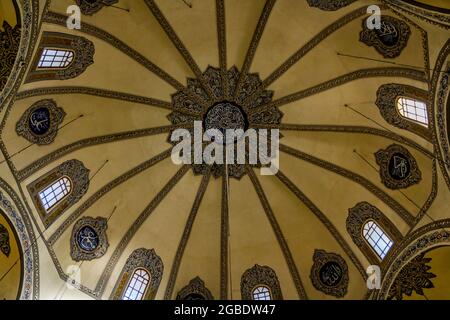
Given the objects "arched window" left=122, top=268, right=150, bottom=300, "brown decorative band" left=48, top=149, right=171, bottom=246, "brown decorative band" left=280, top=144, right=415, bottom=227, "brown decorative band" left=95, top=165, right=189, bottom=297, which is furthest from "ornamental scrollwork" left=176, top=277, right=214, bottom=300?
"brown decorative band" left=280, top=144, right=415, bottom=227

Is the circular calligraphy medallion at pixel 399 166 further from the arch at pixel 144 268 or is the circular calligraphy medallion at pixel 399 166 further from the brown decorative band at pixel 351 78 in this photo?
the arch at pixel 144 268

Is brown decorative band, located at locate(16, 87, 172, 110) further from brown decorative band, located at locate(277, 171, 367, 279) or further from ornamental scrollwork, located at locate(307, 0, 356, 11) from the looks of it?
ornamental scrollwork, located at locate(307, 0, 356, 11)

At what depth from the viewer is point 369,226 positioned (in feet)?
54.6

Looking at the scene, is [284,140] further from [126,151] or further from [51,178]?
[51,178]

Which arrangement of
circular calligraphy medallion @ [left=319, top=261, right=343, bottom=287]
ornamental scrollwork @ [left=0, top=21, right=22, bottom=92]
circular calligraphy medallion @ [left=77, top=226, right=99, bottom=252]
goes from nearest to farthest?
ornamental scrollwork @ [left=0, top=21, right=22, bottom=92] → circular calligraphy medallion @ [left=77, top=226, right=99, bottom=252] → circular calligraphy medallion @ [left=319, top=261, right=343, bottom=287]

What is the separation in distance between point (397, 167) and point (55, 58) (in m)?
10.4

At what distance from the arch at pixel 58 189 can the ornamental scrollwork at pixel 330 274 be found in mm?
8218

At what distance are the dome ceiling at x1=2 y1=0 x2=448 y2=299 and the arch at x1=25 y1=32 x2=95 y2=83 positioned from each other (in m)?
0.23

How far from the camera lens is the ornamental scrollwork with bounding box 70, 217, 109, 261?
16.5 metres

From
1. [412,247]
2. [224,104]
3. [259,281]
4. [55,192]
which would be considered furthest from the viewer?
[224,104]

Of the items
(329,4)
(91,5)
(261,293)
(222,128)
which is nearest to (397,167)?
(329,4)

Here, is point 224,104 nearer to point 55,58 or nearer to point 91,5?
point 91,5

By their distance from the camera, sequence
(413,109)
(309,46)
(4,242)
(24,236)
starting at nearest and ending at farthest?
1. (4,242)
2. (413,109)
3. (24,236)
4. (309,46)

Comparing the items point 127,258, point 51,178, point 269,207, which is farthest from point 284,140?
point 51,178
